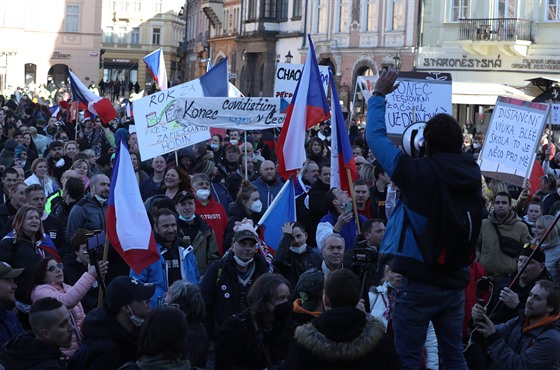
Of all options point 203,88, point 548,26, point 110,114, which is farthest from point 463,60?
point 203,88

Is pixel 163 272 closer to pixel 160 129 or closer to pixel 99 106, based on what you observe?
pixel 160 129

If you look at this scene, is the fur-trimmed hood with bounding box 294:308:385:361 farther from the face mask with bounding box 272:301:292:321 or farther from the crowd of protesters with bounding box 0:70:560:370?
the face mask with bounding box 272:301:292:321

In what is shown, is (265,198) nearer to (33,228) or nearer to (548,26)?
(33,228)

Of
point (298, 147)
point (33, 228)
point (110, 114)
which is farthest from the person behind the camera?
point (110, 114)

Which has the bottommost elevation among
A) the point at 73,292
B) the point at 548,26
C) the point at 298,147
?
the point at 73,292

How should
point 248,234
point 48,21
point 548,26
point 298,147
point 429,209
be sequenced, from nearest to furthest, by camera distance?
point 429,209, point 248,234, point 298,147, point 548,26, point 48,21

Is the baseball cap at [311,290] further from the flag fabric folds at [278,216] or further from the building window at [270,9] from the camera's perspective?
the building window at [270,9]

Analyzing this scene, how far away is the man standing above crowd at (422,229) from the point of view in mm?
5895

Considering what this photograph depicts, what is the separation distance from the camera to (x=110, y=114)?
71.8 ft

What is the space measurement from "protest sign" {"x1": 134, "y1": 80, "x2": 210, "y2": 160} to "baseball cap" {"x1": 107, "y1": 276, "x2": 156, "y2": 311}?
7739mm

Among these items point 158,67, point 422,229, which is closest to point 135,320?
point 422,229

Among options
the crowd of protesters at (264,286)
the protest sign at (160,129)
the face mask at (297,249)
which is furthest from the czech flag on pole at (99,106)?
the face mask at (297,249)

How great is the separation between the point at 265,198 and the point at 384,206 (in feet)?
4.60

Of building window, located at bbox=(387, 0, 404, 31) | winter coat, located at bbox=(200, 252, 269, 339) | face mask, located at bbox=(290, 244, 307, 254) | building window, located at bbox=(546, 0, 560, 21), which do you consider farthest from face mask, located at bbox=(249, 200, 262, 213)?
building window, located at bbox=(387, 0, 404, 31)
